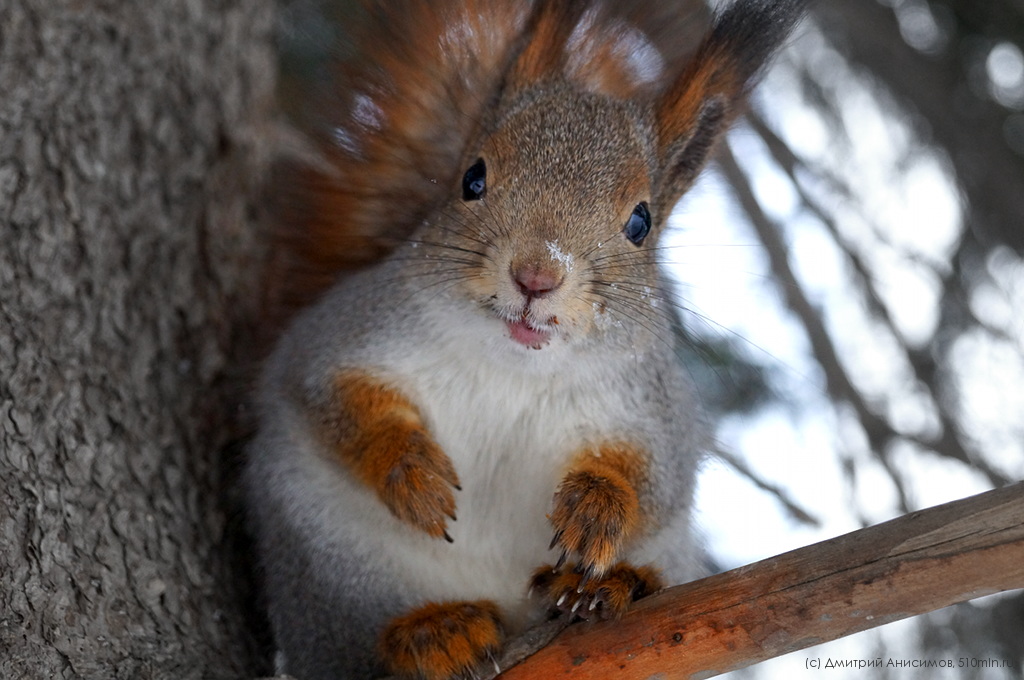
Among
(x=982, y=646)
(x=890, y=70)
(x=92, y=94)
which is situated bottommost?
(x=92, y=94)

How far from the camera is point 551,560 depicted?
1.79 meters

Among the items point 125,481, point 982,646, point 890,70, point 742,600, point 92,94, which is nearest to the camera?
point 742,600

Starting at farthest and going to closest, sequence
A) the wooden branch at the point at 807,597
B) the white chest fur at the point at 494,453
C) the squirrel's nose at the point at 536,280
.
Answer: the white chest fur at the point at 494,453, the squirrel's nose at the point at 536,280, the wooden branch at the point at 807,597

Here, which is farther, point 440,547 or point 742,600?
point 440,547

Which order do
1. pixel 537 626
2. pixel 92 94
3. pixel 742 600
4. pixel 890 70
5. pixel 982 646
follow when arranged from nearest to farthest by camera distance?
pixel 742 600, pixel 537 626, pixel 92 94, pixel 982 646, pixel 890 70

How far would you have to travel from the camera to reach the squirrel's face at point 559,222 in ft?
5.15

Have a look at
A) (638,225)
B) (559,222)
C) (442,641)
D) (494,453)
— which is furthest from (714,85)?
(442,641)

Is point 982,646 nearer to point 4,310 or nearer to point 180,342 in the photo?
point 180,342

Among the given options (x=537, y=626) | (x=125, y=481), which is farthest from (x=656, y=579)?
(x=125, y=481)

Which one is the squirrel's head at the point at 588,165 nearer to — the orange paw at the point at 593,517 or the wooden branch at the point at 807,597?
the orange paw at the point at 593,517

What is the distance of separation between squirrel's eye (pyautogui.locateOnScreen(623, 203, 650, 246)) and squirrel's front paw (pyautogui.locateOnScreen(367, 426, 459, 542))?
0.49m

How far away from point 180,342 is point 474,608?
2.56 feet

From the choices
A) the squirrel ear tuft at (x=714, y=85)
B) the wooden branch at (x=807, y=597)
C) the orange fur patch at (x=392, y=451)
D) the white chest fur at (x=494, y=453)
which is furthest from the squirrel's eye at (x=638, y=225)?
the wooden branch at (x=807, y=597)

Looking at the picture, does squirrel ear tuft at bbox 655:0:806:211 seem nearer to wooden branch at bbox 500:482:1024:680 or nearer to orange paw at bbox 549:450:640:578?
orange paw at bbox 549:450:640:578
